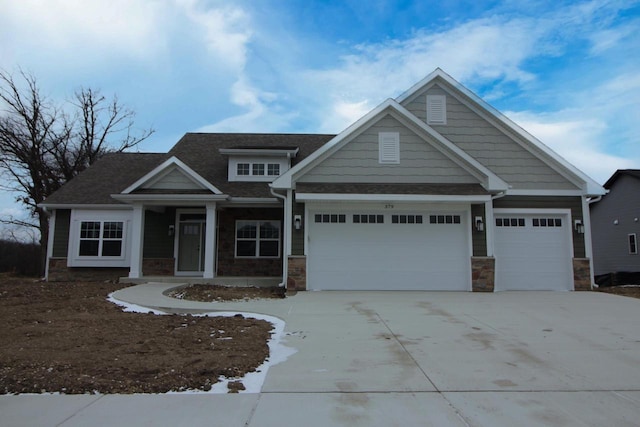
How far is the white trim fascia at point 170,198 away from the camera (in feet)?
42.6

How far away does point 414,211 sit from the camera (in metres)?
12.0

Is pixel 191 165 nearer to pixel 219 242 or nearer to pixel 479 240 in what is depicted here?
pixel 219 242

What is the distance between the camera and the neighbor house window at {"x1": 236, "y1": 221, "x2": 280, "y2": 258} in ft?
48.4

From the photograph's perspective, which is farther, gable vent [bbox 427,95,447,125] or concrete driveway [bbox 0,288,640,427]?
gable vent [bbox 427,95,447,125]

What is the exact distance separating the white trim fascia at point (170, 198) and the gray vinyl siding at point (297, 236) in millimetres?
2690

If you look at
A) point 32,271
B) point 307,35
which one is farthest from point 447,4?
point 32,271

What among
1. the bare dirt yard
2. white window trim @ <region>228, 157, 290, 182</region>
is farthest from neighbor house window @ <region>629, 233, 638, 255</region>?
the bare dirt yard

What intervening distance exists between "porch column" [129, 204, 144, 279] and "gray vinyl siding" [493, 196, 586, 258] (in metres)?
11.0

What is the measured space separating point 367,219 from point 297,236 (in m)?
2.06

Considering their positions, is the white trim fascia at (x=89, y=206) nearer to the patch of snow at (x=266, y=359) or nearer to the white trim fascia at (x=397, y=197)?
the patch of snow at (x=266, y=359)

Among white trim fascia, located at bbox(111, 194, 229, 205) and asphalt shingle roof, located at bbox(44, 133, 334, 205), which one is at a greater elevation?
asphalt shingle roof, located at bbox(44, 133, 334, 205)

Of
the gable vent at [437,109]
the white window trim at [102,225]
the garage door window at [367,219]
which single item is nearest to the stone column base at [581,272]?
the gable vent at [437,109]

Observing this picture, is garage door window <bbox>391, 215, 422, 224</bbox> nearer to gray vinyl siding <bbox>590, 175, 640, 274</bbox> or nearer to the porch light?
the porch light

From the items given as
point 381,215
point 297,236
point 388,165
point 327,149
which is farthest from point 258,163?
point 381,215
